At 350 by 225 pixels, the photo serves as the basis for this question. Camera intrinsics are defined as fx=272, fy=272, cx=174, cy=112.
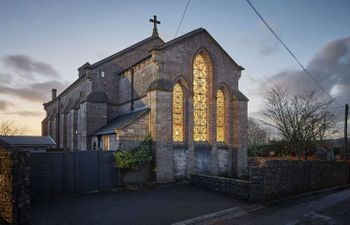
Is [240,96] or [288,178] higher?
[240,96]

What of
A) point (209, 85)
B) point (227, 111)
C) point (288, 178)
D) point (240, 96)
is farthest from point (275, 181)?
point (240, 96)

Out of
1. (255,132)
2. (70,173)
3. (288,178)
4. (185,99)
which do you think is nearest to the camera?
(70,173)

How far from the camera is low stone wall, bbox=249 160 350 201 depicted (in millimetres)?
13141

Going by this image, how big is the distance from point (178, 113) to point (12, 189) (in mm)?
12902

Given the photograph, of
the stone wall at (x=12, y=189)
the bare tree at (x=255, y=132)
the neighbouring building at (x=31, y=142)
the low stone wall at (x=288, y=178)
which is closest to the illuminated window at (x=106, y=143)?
the neighbouring building at (x=31, y=142)

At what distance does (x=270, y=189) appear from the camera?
13.6 m

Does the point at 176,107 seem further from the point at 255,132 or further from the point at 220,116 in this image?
the point at 255,132

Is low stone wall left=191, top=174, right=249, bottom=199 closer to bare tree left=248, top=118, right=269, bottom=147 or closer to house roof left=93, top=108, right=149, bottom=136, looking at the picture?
house roof left=93, top=108, right=149, bottom=136

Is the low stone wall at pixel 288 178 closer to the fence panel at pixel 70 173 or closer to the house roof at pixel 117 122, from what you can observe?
the fence panel at pixel 70 173

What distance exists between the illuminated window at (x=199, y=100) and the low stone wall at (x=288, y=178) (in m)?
7.15

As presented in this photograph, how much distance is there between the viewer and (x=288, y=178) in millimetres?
14773

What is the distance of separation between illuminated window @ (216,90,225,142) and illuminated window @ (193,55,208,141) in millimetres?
1359

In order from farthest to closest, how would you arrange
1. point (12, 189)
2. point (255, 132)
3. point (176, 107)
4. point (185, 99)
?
point (255, 132)
point (185, 99)
point (176, 107)
point (12, 189)

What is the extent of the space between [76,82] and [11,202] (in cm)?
2430
